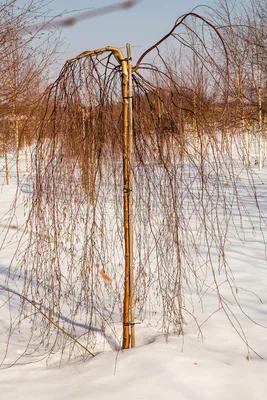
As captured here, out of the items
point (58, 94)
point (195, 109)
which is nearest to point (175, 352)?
point (195, 109)

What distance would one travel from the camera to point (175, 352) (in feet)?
8.24

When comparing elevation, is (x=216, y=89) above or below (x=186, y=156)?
above

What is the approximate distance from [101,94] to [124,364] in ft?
4.93

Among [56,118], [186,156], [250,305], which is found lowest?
[250,305]

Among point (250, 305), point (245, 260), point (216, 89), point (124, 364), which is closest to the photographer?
point (216, 89)

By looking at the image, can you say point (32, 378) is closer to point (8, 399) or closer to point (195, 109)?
point (8, 399)

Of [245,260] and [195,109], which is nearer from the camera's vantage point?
[195,109]

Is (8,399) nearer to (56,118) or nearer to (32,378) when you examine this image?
(32,378)

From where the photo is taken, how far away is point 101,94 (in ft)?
7.57

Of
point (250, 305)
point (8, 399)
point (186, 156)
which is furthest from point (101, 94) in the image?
point (250, 305)

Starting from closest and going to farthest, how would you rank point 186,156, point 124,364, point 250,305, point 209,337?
point 186,156, point 124,364, point 209,337, point 250,305

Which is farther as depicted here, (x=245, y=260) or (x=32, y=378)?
(x=245, y=260)

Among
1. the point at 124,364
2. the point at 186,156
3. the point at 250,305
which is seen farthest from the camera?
the point at 250,305

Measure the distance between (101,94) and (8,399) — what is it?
66.1 inches
